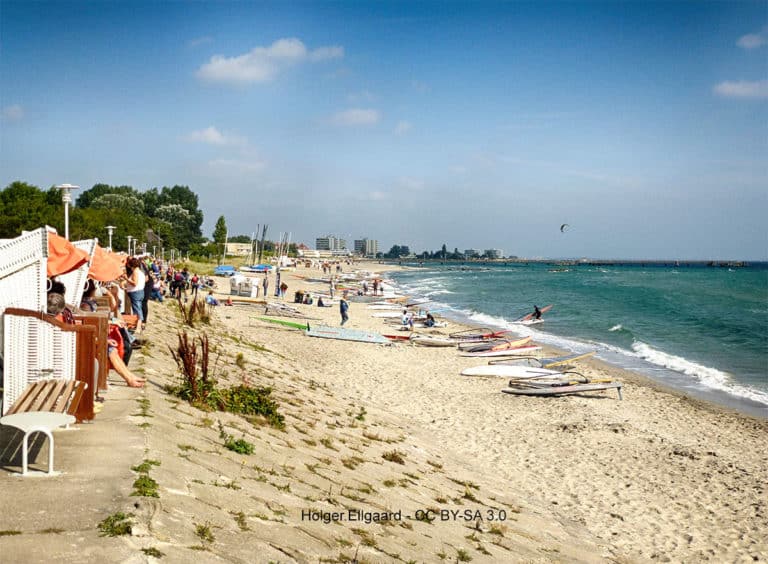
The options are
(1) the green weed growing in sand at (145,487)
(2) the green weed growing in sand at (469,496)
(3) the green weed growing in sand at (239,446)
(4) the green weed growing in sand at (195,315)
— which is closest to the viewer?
(1) the green weed growing in sand at (145,487)

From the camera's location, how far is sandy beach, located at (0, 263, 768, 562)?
197 inches

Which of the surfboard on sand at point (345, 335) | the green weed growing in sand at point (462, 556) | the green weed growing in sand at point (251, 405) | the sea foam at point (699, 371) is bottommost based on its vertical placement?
the sea foam at point (699, 371)

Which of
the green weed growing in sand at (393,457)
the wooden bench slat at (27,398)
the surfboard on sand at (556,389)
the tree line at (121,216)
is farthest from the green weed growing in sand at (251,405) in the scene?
the tree line at (121,216)

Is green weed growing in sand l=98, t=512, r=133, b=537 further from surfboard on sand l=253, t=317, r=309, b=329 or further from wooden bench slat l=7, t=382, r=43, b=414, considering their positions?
surfboard on sand l=253, t=317, r=309, b=329

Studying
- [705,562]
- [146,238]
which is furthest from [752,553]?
[146,238]

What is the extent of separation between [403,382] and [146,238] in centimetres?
4919

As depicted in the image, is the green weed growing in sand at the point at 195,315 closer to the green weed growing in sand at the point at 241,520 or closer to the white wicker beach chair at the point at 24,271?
the white wicker beach chair at the point at 24,271

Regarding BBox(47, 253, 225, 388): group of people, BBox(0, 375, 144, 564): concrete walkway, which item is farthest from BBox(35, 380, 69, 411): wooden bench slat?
BBox(47, 253, 225, 388): group of people

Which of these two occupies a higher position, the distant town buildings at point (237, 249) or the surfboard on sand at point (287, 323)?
the distant town buildings at point (237, 249)

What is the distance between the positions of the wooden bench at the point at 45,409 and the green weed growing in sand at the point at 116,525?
110 cm

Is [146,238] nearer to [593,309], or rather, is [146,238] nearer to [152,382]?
[593,309]

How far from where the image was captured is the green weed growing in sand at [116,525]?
439 centimetres

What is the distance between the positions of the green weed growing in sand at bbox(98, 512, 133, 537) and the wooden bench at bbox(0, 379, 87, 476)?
1.10 meters

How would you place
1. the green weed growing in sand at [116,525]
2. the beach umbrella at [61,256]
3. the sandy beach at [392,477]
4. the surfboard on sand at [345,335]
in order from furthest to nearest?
the surfboard on sand at [345,335], the beach umbrella at [61,256], the sandy beach at [392,477], the green weed growing in sand at [116,525]
